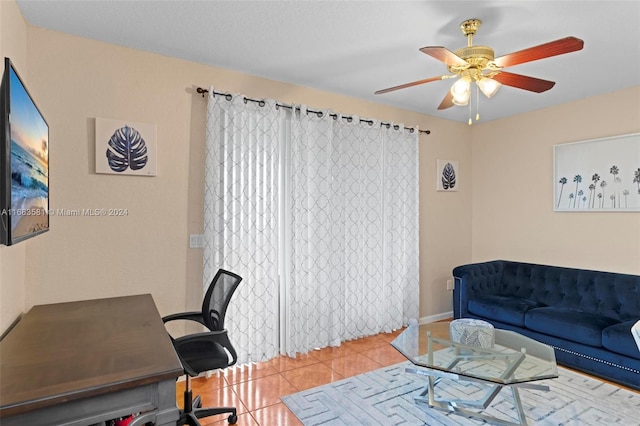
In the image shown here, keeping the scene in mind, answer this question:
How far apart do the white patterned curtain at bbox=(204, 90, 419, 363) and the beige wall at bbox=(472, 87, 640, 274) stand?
117cm

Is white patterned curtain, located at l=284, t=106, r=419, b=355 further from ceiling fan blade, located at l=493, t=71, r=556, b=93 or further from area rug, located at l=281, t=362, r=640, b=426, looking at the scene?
ceiling fan blade, located at l=493, t=71, r=556, b=93

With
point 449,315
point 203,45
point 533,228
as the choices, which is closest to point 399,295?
point 449,315

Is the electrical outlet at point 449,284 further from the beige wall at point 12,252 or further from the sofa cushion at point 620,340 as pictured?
the beige wall at point 12,252

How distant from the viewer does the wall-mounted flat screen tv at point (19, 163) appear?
149 cm

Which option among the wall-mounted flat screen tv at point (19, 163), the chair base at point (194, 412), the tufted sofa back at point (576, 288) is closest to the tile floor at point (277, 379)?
the chair base at point (194, 412)

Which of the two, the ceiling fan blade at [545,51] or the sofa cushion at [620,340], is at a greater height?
the ceiling fan blade at [545,51]

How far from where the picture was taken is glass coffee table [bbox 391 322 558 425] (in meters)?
2.16

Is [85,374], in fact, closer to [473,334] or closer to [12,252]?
[12,252]

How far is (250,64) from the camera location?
2.99 metres

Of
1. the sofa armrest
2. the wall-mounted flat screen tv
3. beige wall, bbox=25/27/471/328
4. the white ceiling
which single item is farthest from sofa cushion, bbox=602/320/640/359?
the wall-mounted flat screen tv

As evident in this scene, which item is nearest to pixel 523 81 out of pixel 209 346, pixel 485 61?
pixel 485 61

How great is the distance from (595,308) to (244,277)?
10.7 ft

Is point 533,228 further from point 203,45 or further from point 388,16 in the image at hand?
point 203,45

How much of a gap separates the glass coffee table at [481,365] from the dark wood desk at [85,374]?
5.26 feet
